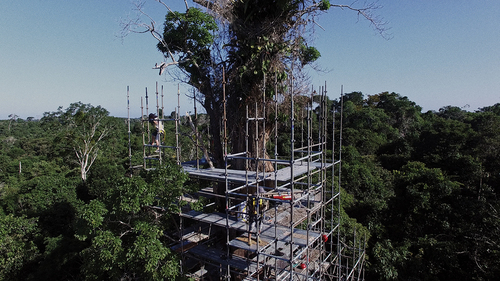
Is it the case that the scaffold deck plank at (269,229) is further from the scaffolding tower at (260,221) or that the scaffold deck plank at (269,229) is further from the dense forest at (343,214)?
the dense forest at (343,214)

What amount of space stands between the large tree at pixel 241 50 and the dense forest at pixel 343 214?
2.44 meters

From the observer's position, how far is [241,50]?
8727 millimetres

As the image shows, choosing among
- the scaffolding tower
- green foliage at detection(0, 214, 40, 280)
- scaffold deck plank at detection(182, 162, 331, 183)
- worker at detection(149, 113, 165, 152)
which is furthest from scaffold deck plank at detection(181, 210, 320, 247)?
green foliage at detection(0, 214, 40, 280)

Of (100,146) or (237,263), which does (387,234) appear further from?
(100,146)

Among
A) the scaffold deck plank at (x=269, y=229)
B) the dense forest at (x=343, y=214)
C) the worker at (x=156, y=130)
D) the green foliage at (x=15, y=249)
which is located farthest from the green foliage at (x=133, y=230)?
the green foliage at (x=15, y=249)

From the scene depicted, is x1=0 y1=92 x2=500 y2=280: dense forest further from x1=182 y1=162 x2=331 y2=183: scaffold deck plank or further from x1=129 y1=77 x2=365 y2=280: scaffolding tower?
x1=129 y1=77 x2=365 y2=280: scaffolding tower

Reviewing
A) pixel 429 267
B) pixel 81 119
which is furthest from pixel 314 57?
pixel 81 119

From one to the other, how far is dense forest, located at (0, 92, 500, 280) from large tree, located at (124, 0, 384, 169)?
244 centimetres

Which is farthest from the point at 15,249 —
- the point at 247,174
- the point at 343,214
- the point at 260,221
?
the point at 343,214

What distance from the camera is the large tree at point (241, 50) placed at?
8.45 meters

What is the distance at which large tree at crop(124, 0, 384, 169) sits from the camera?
8.45m

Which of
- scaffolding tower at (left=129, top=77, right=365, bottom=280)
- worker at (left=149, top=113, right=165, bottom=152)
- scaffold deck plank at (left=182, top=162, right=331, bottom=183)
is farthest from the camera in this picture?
worker at (left=149, top=113, right=165, bottom=152)

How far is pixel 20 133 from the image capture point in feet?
165

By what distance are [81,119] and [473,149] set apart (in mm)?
27117
